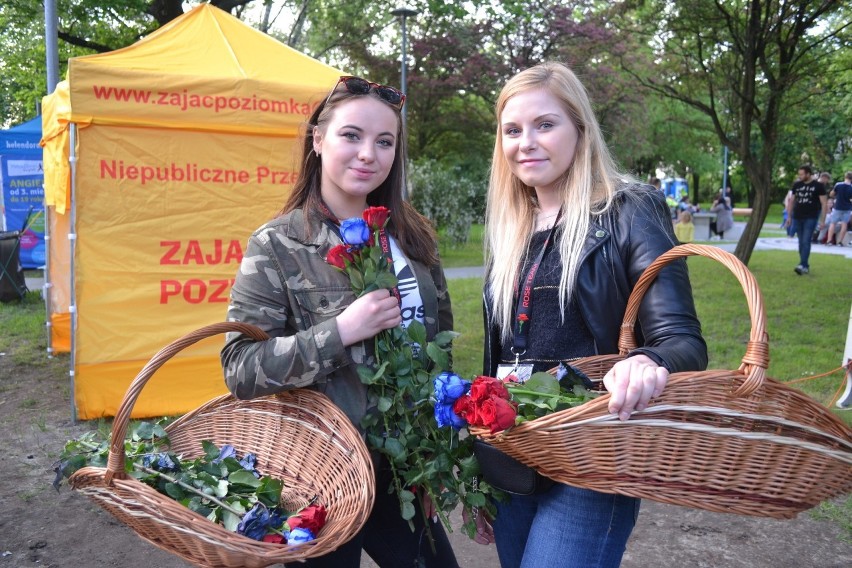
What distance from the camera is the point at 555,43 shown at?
58.8ft

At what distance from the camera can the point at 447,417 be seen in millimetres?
1501

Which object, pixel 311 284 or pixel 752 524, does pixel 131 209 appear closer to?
pixel 311 284

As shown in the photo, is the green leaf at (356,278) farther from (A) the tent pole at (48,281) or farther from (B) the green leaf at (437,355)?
(A) the tent pole at (48,281)

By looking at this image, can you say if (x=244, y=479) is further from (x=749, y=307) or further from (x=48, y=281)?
(x=48, y=281)

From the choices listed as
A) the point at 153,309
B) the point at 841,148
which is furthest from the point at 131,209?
the point at 841,148

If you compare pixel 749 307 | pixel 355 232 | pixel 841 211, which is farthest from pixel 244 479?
pixel 841 211

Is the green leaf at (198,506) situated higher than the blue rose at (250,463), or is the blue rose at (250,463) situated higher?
the blue rose at (250,463)

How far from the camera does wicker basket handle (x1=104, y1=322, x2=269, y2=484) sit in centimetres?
148

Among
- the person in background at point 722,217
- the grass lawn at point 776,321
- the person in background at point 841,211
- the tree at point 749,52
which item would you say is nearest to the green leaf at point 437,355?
the grass lawn at point 776,321

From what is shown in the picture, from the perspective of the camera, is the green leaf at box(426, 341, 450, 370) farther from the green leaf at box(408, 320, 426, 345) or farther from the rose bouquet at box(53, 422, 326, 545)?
the rose bouquet at box(53, 422, 326, 545)

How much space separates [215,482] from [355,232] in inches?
27.5

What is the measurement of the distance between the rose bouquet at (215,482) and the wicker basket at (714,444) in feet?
1.73

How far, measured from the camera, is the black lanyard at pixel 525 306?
1.80 m

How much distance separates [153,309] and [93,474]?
3.49 meters
